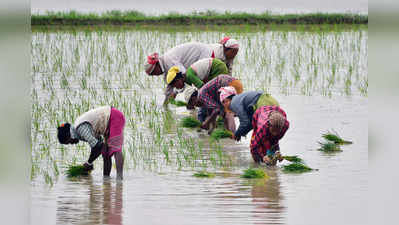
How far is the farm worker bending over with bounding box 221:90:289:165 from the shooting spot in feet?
16.5

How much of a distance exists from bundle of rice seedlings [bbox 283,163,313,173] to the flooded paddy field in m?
0.09

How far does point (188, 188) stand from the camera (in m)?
4.62

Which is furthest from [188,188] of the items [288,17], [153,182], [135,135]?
[288,17]

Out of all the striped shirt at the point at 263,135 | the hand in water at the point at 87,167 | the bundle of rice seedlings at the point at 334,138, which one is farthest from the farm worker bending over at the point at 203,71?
A: the hand in water at the point at 87,167

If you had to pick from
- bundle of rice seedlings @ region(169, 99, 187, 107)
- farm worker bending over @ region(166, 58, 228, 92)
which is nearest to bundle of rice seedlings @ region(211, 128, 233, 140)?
farm worker bending over @ region(166, 58, 228, 92)

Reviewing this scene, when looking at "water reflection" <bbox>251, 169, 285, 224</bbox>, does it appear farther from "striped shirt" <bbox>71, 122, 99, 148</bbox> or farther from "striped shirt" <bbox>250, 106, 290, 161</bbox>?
"striped shirt" <bbox>71, 122, 99, 148</bbox>

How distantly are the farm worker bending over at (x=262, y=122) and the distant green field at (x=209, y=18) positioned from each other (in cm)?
1010

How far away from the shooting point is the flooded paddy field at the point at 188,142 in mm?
4121

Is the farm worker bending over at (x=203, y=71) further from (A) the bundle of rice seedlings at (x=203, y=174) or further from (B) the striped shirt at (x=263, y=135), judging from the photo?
(A) the bundle of rice seedlings at (x=203, y=174)

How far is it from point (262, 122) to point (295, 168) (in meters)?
0.45

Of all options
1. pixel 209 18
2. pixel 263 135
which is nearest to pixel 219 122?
pixel 263 135

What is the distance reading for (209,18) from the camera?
616 inches

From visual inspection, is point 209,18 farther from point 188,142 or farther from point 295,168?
point 295,168

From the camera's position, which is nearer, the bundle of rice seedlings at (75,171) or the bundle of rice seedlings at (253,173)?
the bundle of rice seedlings at (253,173)
